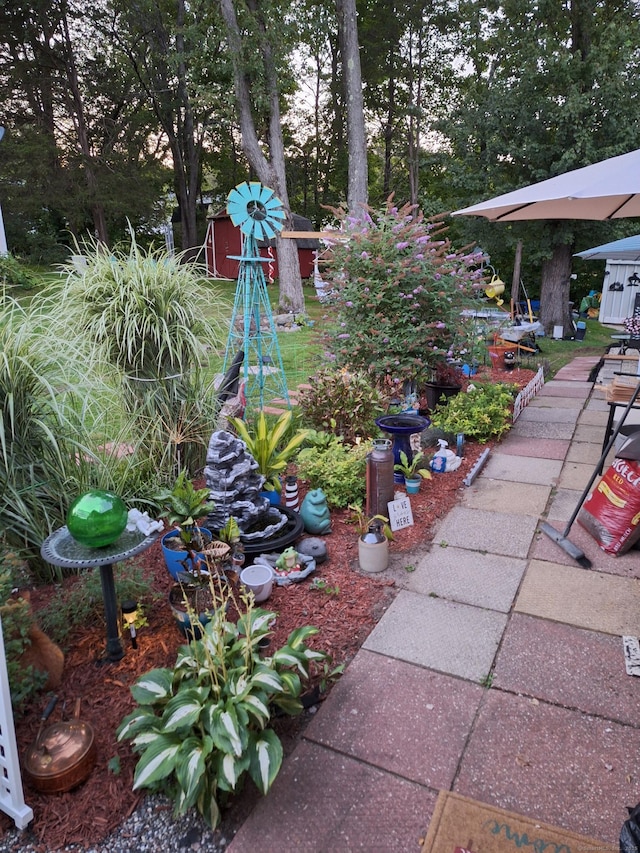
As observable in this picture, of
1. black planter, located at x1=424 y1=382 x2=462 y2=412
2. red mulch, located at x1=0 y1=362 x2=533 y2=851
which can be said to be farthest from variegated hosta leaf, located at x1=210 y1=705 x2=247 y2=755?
black planter, located at x1=424 y1=382 x2=462 y2=412

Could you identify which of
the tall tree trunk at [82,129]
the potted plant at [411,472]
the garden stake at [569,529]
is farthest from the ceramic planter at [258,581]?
the tall tree trunk at [82,129]

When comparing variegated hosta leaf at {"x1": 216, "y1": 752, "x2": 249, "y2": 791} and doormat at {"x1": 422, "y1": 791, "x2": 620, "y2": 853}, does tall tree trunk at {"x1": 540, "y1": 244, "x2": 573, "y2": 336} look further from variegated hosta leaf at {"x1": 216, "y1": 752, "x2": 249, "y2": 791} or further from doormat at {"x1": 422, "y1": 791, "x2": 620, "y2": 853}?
variegated hosta leaf at {"x1": 216, "y1": 752, "x2": 249, "y2": 791}

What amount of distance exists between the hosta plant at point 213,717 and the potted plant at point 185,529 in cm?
61

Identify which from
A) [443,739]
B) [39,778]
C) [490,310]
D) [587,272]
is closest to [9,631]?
[39,778]

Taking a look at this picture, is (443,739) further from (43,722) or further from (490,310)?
(490,310)

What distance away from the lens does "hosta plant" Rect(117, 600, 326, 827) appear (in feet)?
4.80

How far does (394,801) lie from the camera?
5.16 feet

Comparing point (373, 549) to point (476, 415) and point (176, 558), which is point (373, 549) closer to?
point (176, 558)

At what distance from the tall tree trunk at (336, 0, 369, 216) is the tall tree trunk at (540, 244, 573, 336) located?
385cm

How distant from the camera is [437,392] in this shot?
17.3 feet

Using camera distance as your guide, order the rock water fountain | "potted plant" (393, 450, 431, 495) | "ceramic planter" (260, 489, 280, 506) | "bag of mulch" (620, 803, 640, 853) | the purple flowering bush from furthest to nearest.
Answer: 1. the purple flowering bush
2. "potted plant" (393, 450, 431, 495)
3. "ceramic planter" (260, 489, 280, 506)
4. the rock water fountain
5. "bag of mulch" (620, 803, 640, 853)

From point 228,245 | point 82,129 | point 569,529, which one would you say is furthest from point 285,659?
point 228,245

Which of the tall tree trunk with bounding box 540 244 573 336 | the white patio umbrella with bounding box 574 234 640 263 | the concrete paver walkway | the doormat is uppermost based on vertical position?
the white patio umbrella with bounding box 574 234 640 263

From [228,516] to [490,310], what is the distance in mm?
7644
